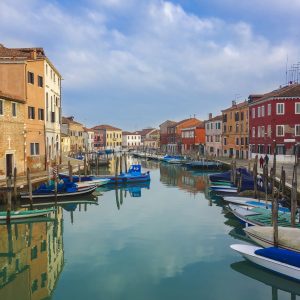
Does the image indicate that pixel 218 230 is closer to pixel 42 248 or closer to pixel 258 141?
pixel 42 248

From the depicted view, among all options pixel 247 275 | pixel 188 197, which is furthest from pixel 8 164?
pixel 247 275

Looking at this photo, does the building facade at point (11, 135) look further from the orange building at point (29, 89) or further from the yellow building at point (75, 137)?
the yellow building at point (75, 137)

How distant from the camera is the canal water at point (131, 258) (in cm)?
1071

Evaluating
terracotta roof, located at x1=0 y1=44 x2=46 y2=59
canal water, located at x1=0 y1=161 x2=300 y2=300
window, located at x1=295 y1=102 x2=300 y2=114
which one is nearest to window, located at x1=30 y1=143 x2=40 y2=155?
terracotta roof, located at x1=0 y1=44 x2=46 y2=59

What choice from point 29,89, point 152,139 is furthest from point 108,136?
point 29,89

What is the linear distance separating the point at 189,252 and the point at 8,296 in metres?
6.63

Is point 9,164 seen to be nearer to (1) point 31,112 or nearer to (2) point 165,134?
(1) point 31,112

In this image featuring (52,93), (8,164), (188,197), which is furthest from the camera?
(52,93)

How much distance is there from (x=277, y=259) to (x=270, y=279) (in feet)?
2.27

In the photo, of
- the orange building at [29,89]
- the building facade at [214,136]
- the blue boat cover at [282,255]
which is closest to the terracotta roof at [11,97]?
the orange building at [29,89]

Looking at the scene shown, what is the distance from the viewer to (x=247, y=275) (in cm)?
1188

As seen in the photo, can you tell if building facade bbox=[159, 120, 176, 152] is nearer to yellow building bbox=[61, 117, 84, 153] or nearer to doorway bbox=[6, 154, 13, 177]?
yellow building bbox=[61, 117, 84, 153]

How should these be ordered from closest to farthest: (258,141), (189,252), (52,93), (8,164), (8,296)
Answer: (8,296)
(189,252)
(8,164)
(52,93)
(258,141)

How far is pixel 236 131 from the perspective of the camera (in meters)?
55.6
